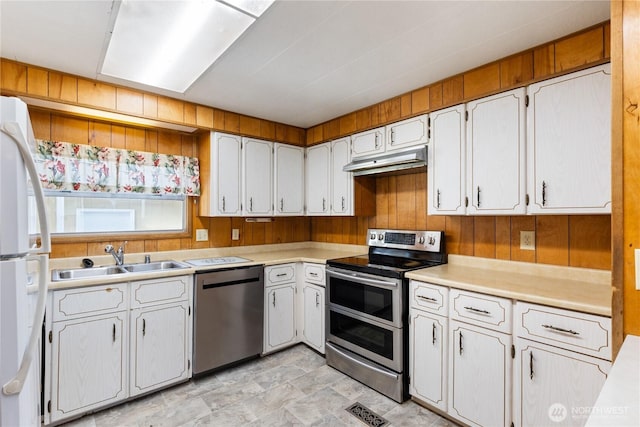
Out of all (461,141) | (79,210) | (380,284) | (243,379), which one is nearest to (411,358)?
(380,284)

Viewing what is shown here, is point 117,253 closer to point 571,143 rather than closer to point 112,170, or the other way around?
point 112,170

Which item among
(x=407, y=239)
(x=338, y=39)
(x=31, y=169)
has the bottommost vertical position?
(x=407, y=239)

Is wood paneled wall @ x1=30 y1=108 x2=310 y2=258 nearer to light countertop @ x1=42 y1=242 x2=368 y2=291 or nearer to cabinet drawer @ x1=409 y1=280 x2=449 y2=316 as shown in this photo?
light countertop @ x1=42 y1=242 x2=368 y2=291

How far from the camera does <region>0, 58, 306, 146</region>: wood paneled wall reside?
A: 6.77 ft

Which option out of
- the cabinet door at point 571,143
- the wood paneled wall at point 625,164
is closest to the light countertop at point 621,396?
the wood paneled wall at point 625,164

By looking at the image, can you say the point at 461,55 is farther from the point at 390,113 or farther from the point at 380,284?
the point at 380,284

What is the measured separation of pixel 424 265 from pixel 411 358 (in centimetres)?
68

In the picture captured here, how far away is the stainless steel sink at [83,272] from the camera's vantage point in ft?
7.55

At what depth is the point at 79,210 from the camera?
2.56 m

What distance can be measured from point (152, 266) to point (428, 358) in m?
2.33

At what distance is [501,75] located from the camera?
206 centimetres

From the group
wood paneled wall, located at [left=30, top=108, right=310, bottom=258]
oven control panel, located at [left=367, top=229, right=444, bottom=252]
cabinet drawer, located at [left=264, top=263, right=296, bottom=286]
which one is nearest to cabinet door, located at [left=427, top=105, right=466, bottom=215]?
oven control panel, located at [left=367, top=229, right=444, bottom=252]

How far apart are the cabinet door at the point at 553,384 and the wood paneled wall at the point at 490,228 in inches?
27.3

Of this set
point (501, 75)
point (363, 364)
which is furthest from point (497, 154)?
point (363, 364)
